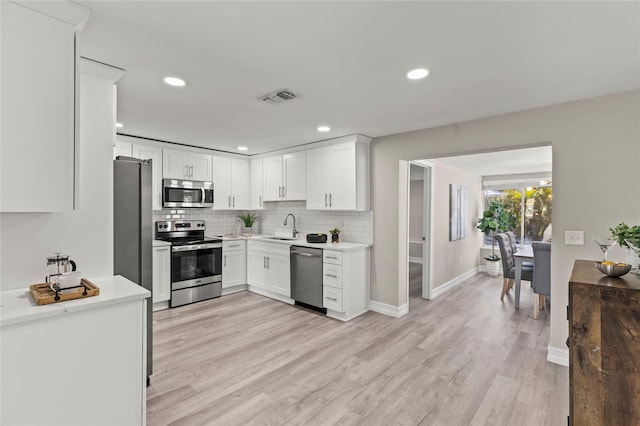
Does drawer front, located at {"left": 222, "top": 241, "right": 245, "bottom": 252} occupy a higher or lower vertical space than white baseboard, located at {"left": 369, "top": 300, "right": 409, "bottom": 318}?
higher

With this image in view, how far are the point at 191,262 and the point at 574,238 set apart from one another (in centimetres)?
454

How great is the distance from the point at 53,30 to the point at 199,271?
3.59 m

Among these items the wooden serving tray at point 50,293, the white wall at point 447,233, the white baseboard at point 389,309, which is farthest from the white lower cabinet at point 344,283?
the wooden serving tray at point 50,293

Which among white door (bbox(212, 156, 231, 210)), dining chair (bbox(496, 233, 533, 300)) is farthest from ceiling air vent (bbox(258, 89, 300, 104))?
dining chair (bbox(496, 233, 533, 300))

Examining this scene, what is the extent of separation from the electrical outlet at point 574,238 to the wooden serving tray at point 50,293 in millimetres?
3633

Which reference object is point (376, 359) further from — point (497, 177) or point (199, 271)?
point (497, 177)

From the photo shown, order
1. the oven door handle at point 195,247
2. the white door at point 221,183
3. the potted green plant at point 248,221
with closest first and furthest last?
the oven door handle at point 195,247 → the white door at point 221,183 → the potted green plant at point 248,221

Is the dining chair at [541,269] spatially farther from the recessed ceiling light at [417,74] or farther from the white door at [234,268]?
the white door at [234,268]

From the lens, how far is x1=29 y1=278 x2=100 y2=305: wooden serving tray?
1.50m

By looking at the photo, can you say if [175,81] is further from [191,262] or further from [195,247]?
[191,262]

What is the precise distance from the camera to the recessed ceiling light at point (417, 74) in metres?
2.18

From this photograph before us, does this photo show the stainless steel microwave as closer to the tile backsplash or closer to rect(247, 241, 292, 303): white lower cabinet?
the tile backsplash

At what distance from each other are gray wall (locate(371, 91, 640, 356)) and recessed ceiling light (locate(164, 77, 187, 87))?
2793mm

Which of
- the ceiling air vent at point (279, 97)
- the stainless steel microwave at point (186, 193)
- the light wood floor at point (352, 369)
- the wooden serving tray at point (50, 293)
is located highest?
the ceiling air vent at point (279, 97)
